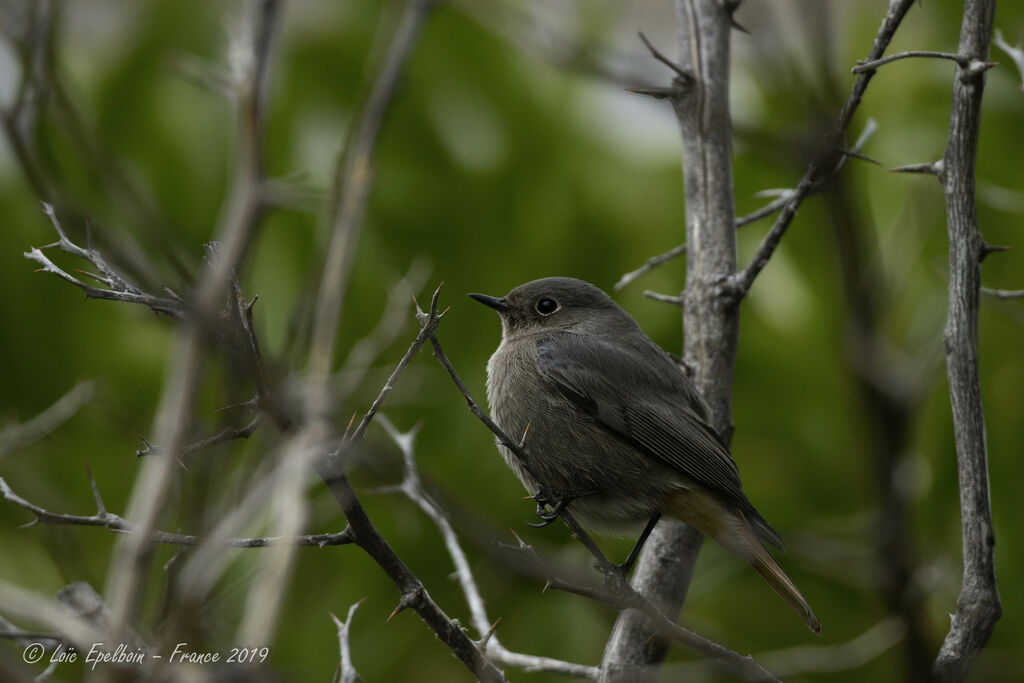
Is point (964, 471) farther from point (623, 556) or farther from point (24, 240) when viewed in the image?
point (24, 240)

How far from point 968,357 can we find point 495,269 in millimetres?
2853

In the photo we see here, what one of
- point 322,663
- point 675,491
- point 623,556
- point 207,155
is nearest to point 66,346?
point 207,155

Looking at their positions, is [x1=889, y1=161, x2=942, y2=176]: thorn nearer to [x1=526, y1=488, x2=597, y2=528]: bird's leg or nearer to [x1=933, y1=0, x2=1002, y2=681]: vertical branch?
[x1=933, y1=0, x2=1002, y2=681]: vertical branch

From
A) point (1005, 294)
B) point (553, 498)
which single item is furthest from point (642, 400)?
point (1005, 294)

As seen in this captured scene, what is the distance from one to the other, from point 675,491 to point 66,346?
3.14 metres

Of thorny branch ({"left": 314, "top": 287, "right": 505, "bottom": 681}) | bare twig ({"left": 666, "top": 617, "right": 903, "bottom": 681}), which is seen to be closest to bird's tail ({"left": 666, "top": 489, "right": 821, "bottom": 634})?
bare twig ({"left": 666, "top": 617, "right": 903, "bottom": 681})

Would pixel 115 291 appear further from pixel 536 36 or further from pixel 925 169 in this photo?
pixel 536 36

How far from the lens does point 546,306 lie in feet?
11.2

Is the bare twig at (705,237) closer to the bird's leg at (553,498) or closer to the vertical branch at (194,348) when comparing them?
the bird's leg at (553,498)

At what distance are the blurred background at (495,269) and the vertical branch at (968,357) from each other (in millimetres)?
1907

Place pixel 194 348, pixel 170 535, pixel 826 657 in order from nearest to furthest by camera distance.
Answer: pixel 194 348 → pixel 170 535 → pixel 826 657

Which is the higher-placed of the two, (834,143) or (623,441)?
(834,143)

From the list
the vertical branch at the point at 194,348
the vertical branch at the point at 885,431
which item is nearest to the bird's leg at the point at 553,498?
the vertical branch at the point at 885,431

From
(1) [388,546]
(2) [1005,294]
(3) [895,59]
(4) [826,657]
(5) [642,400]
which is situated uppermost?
(3) [895,59]
